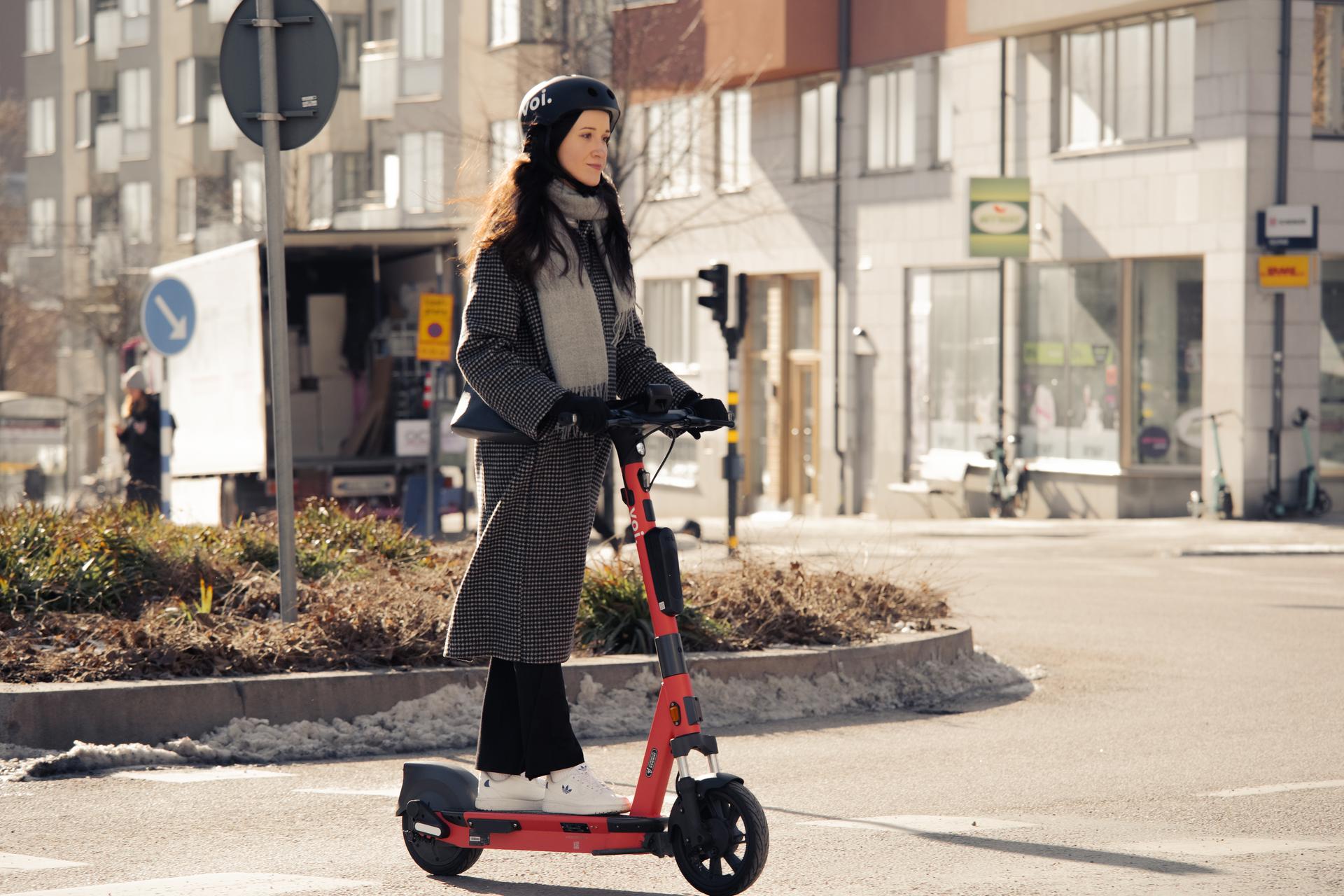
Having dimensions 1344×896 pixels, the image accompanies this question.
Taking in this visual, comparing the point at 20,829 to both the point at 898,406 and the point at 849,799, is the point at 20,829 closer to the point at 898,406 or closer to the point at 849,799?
the point at 849,799

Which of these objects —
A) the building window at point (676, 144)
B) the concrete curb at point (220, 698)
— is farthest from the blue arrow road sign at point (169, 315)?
the building window at point (676, 144)

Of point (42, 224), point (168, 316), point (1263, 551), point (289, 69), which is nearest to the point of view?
point (289, 69)

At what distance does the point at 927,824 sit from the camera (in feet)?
19.9

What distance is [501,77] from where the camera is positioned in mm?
37562

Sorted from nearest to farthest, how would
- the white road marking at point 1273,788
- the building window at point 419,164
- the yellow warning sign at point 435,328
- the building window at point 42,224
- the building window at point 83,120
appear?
the white road marking at point 1273,788, the yellow warning sign at point 435,328, the building window at point 419,164, the building window at point 83,120, the building window at point 42,224

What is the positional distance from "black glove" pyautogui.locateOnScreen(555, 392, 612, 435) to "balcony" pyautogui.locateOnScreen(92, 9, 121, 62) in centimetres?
5602

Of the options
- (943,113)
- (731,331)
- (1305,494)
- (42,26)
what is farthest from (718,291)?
(42,26)

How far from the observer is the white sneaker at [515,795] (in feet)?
17.0

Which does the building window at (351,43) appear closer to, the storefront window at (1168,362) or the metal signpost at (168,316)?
the storefront window at (1168,362)

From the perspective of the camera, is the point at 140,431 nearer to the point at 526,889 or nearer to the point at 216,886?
the point at 216,886

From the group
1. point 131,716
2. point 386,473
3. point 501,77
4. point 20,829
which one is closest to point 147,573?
point 131,716

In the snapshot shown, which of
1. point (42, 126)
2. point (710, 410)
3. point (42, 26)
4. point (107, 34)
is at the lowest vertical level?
point (710, 410)

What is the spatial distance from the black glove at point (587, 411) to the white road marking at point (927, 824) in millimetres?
1798

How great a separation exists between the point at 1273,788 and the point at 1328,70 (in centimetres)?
1868
